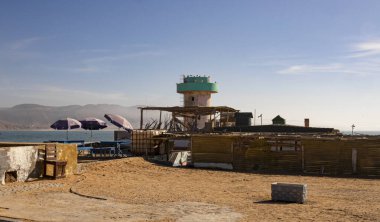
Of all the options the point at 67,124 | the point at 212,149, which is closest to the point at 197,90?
the point at 67,124

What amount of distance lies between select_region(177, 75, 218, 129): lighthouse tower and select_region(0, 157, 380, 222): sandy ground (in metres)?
34.6

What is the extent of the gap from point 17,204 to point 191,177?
10.1 m

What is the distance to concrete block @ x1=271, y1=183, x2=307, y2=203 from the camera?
13805 millimetres

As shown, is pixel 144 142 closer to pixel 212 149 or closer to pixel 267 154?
pixel 212 149

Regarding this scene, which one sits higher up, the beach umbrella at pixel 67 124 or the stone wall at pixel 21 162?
the beach umbrella at pixel 67 124

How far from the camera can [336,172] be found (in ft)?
78.3

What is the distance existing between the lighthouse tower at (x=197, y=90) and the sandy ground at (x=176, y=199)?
34572mm

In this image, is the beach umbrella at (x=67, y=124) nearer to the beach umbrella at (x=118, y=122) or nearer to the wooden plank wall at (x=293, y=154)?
the beach umbrella at (x=118, y=122)

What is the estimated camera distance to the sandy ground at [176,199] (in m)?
11.6

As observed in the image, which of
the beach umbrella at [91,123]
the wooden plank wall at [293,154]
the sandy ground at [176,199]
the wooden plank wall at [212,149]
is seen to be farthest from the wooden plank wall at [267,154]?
the beach umbrella at [91,123]

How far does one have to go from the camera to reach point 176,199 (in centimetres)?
1427

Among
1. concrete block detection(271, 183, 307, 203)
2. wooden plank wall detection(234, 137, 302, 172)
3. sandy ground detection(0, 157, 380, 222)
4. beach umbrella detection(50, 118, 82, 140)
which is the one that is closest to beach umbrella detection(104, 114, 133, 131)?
beach umbrella detection(50, 118, 82, 140)

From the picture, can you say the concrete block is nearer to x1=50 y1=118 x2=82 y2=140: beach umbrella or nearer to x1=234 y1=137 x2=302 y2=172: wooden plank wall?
x1=234 y1=137 x2=302 y2=172: wooden plank wall

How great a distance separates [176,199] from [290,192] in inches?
145
